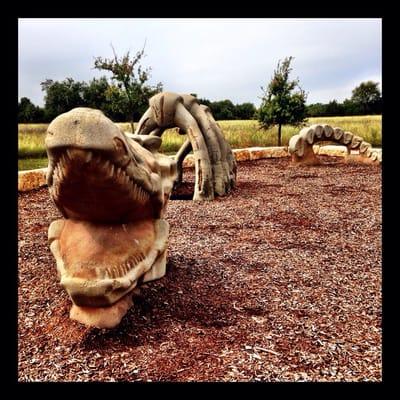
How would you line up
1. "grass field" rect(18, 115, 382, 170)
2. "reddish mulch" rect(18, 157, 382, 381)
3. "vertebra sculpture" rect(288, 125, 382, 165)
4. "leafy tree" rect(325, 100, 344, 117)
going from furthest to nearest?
1. "leafy tree" rect(325, 100, 344, 117)
2. "grass field" rect(18, 115, 382, 170)
3. "vertebra sculpture" rect(288, 125, 382, 165)
4. "reddish mulch" rect(18, 157, 382, 381)

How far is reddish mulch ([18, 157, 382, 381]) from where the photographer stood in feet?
8.07

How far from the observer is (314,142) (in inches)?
484

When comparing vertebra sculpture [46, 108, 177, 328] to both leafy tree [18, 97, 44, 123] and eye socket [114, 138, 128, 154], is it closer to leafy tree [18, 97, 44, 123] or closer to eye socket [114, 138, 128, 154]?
eye socket [114, 138, 128, 154]

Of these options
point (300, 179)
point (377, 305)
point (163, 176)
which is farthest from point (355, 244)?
point (300, 179)

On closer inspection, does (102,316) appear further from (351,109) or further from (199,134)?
(351,109)

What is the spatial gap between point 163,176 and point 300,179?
22.7 ft

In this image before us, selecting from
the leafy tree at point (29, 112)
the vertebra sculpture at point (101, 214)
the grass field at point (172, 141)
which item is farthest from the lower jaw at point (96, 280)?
the leafy tree at point (29, 112)

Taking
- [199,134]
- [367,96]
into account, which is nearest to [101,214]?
[199,134]

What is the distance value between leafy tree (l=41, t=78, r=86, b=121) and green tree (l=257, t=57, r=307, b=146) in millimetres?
16442

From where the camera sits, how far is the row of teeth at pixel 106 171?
2248 millimetres

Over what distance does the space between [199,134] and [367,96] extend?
46776mm

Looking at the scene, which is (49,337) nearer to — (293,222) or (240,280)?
(240,280)

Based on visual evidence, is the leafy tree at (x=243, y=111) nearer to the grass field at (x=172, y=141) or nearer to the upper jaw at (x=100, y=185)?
the grass field at (x=172, y=141)

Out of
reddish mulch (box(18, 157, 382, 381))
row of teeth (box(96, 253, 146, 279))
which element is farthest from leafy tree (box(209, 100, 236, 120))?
row of teeth (box(96, 253, 146, 279))
